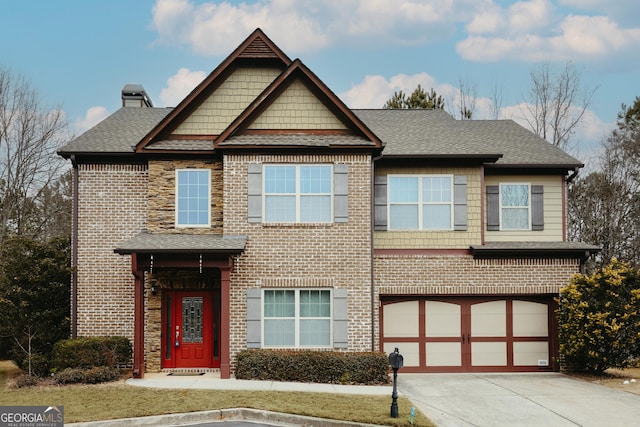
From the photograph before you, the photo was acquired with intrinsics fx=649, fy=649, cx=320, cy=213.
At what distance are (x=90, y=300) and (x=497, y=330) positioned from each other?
38.2 ft

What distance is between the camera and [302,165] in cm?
1764

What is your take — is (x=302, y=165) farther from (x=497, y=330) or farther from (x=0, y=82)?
(x=0, y=82)

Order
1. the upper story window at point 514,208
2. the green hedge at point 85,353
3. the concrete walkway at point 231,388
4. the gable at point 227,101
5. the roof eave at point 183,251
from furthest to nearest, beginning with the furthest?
the upper story window at point 514,208 → the gable at point 227,101 → the green hedge at point 85,353 → the roof eave at point 183,251 → the concrete walkway at point 231,388

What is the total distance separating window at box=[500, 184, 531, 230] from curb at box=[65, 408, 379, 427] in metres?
9.76

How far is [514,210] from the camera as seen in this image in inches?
765

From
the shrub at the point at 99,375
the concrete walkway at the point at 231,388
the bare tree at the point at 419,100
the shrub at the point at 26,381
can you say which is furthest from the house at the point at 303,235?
the bare tree at the point at 419,100

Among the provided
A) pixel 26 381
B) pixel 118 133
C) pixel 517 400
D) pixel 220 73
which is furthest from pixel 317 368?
pixel 118 133

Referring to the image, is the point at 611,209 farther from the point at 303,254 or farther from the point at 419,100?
the point at 303,254

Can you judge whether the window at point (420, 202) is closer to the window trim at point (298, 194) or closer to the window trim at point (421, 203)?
the window trim at point (421, 203)

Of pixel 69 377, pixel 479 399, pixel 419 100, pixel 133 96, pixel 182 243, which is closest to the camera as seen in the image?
pixel 479 399

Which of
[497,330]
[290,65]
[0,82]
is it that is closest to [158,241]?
[290,65]

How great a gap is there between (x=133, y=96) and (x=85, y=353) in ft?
34.4

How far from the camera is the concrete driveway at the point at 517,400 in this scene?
12.6 meters

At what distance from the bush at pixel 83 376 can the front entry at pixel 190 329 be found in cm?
233
